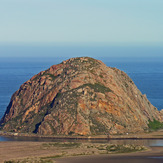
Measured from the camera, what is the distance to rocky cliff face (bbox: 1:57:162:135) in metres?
130

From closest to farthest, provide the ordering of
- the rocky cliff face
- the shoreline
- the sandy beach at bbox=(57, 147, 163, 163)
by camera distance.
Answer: the sandy beach at bbox=(57, 147, 163, 163) → the shoreline → the rocky cliff face

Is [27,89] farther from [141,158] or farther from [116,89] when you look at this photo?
[141,158]

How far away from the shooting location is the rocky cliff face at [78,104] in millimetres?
130250

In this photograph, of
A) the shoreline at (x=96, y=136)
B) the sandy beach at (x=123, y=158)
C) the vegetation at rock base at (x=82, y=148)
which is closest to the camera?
the sandy beach at (x=123, y=158)

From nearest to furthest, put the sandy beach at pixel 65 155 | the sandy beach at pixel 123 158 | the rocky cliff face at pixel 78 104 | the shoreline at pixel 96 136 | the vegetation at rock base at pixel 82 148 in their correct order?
the sandy beach at pixel 123 158
the sandy beach at pixel 65 155
the vegetation at rock base at pixel 82 148
the shoreline at pixel 96 136
the rocky cliff face at pixel 78 104

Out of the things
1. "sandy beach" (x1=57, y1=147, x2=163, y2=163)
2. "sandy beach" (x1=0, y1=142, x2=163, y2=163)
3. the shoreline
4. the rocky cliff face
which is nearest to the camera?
"sandy beach" (x1=57, y1=147, x2=163, y2=163)

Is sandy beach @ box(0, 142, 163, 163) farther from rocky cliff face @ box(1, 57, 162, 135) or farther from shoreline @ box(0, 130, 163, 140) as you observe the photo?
rocky cliff face @ box(1, 57, 162, 135)

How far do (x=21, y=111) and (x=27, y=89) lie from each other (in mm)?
7103

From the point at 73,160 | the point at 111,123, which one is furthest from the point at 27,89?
the point at 73,160

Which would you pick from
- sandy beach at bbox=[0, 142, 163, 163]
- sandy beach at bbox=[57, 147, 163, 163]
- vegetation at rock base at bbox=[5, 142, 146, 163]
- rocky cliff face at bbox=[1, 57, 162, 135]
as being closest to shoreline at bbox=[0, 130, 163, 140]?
rocky cliff face at bbox=[1, 57, 162, 135]

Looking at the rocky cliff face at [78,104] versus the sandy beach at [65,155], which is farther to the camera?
the rocky cliff face at [78,104]

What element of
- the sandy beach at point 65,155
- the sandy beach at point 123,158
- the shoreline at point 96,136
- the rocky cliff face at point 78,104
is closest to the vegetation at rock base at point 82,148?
the sandy beach at point 65,155

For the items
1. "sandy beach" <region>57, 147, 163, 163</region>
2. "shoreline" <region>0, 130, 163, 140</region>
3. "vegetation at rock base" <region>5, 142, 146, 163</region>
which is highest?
"shoreline" <region>0, 130, 163, 140</region>

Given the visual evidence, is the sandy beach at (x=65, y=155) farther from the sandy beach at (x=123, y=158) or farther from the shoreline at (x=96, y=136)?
the shoreline at (x=96, y=136)
